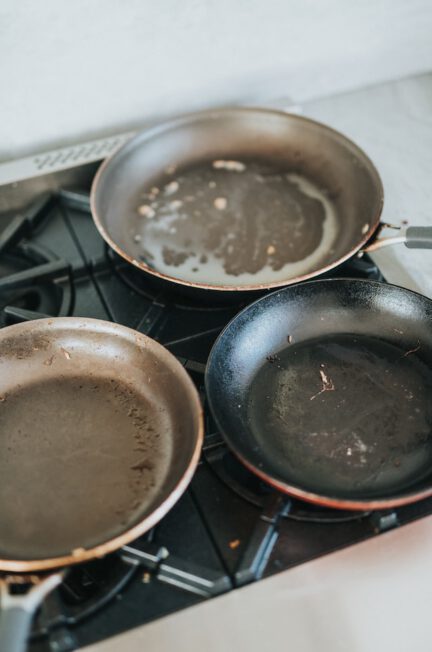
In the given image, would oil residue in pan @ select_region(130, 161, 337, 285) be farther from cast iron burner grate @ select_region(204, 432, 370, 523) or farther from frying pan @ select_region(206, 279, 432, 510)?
cast iron burner grate @ select_region(204, 432, 370, 523)

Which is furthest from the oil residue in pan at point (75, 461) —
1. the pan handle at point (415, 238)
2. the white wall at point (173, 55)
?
the white wall at point (173, 55)

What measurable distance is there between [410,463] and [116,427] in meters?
0.31

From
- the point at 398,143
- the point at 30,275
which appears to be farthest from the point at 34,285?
the point at 398,143

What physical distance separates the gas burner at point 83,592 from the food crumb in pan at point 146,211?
50 cm

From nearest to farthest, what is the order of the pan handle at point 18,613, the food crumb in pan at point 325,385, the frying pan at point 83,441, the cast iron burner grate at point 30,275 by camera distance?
1. the pan handle at point 18,613
2. the frying pan at point 83,441
3. the food crumb in pan at point 325,385
4. the cast iron burner grate at point 30,275

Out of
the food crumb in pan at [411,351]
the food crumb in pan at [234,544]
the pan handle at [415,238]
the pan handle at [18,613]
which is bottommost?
the food crumb in pan at [234,544]

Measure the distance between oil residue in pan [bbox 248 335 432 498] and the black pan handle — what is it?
0.41 ft

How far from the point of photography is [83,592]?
61 centimetres

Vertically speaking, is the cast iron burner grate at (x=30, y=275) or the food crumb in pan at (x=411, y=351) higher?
the cast iron burner grate at (x=30, y=275)

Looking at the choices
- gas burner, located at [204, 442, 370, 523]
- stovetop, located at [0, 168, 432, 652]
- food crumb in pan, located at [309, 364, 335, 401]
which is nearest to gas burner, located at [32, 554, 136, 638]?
stovetop, located at [0, 168, 432, 652]

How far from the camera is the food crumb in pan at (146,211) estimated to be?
A: 937mm

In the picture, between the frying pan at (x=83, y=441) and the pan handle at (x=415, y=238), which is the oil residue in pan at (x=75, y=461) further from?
the pan handle at (x=415, y=238)

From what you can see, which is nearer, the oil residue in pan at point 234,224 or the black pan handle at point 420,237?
the black pan handle at point 420,237

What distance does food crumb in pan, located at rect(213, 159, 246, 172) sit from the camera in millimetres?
1007
